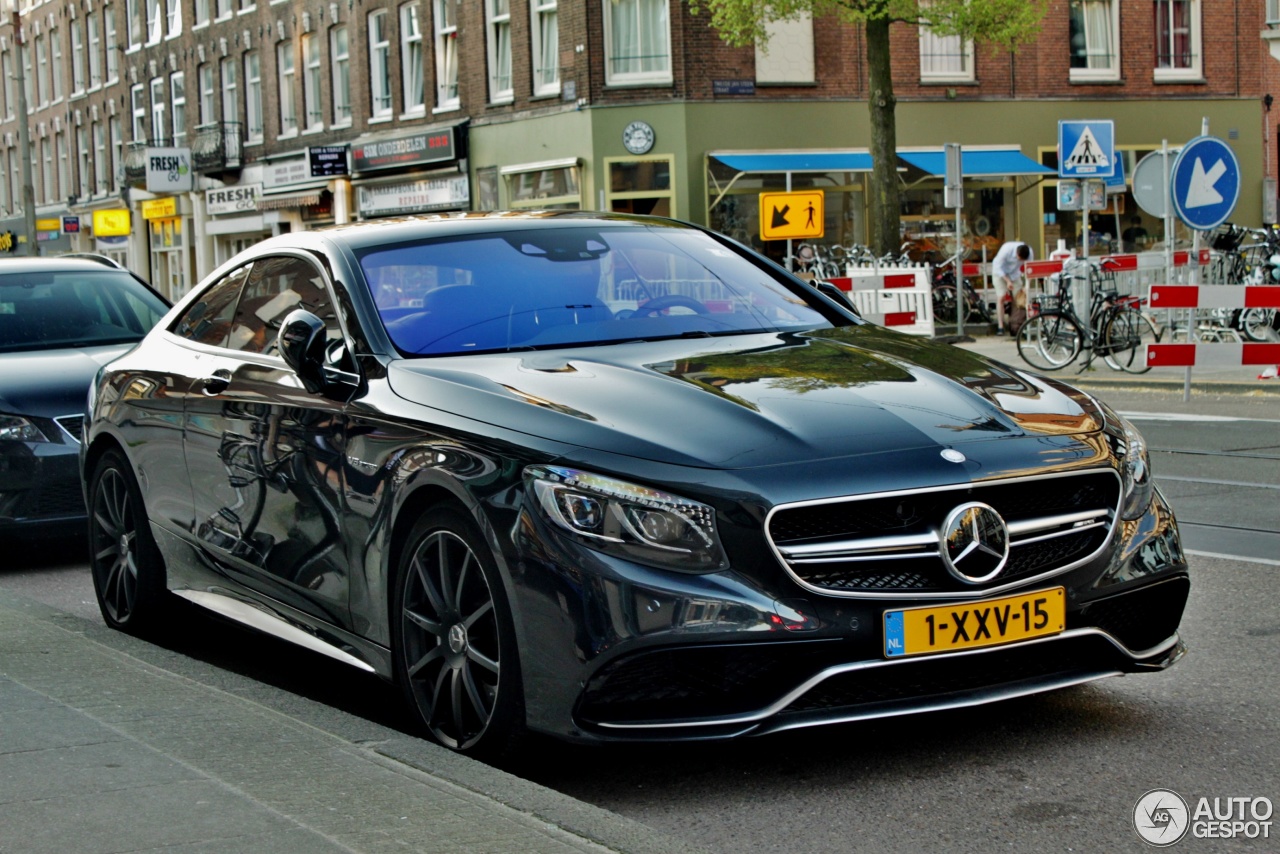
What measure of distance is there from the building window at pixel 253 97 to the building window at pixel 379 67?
7627mm

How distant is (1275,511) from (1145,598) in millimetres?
4380

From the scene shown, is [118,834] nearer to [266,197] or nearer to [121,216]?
[266,197]

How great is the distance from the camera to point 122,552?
6.47 metres

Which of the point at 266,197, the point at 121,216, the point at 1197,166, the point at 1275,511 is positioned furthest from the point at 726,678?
the point at 121,216

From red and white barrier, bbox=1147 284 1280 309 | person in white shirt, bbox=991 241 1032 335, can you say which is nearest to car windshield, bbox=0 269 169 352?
red and white barrier, bbox=1147 284 1280 309

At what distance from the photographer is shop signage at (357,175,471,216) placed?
37.5 meters

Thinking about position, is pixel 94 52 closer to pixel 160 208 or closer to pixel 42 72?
pixel 42 72

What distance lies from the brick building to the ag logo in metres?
25.5

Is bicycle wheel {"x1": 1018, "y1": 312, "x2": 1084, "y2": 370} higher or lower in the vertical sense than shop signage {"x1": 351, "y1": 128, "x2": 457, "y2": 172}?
lower

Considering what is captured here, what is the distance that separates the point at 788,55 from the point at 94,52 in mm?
34701

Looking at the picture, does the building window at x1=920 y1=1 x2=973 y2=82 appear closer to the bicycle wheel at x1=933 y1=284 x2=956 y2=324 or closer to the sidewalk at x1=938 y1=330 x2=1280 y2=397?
the bicycle wheel at x1=933 y1=284 x2=956 y2=324

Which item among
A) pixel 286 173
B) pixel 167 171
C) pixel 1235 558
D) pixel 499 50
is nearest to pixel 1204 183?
pixel 1235 558

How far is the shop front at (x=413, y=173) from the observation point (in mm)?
37219

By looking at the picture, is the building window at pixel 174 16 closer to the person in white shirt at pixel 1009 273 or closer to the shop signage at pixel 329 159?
the shop signage at pixel 329 159
